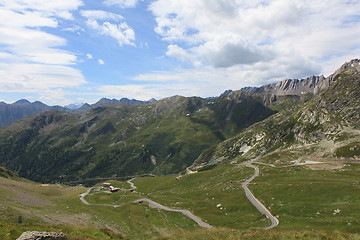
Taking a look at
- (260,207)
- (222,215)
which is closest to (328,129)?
(260,207)

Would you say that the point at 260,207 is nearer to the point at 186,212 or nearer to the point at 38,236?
the point at 186,212

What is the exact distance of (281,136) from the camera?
652 feet

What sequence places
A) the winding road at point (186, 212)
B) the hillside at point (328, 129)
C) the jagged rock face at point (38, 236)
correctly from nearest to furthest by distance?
1. the jagged rock face at point (38, 236)
2. the winding road at point (186, 212)
3. the hillside at point (328, 129)

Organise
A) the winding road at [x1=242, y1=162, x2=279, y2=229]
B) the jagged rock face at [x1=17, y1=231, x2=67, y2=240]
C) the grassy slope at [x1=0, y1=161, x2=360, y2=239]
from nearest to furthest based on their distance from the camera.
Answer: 1. the jagged rock face at [x1=17, y1=231, x2=67, y2=240]
2. the grassy slope at [x1=0, y1=161, x2=360, y2=239]
3. the winding road at [x1=242, y1=162, x2=279, y2=229]

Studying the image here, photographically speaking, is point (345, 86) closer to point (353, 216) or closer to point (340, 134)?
point (340, 134)

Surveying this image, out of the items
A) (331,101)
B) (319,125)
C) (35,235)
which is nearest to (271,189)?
(35,235)

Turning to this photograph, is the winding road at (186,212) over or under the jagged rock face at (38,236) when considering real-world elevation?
under

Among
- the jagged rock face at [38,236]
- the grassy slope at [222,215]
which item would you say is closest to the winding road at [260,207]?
the grassy slope at [222,215]

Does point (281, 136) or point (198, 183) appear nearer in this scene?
point (198, 183)

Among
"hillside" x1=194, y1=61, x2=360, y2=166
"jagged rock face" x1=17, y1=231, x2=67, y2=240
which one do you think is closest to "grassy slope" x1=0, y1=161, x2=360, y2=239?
"jagged rock face" x1=17, y1=231, x2=67, y2=240

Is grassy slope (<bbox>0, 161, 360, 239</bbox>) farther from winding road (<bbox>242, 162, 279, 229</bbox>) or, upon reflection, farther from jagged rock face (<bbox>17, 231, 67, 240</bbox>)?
jagged rock face (<bbox>17, 231, 67, 240</bbox>)

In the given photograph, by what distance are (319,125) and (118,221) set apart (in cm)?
18282

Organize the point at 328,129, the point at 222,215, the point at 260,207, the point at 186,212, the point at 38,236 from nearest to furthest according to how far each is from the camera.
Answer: the point at 38,236, the point at 260,207, the point at 222,215, the point at 186,212, the point at 328,129

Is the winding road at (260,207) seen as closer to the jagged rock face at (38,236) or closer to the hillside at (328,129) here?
the jagged rock face at (38,236)
